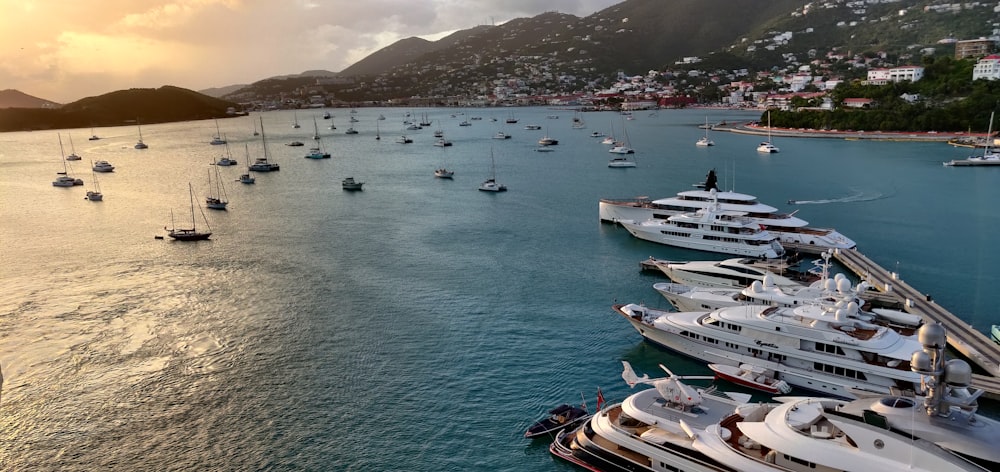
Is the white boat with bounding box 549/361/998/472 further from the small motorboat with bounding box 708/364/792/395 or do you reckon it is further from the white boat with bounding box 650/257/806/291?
the white boat with bounding box 650/257/806/291

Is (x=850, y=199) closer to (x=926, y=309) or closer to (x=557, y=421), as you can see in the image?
(x=926, y=309)

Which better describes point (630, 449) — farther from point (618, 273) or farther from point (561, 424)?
point (618, 273)

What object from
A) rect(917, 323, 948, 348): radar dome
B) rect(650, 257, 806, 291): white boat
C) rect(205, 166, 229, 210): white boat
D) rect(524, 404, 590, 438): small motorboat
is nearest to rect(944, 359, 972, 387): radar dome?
rect(917, 323, 948, 348): radar dome

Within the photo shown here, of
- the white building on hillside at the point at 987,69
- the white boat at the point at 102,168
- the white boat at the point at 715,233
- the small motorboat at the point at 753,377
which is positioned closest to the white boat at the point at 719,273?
the white boat at the point at 715,233

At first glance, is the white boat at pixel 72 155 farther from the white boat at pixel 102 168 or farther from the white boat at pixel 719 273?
the white boat at pixel 719 273

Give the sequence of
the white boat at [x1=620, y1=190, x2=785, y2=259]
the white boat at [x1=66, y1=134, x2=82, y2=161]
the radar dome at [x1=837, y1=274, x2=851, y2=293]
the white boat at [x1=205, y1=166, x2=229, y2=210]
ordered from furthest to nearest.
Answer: the white boat at [x1=66, y1=134, x2=82, y2=161] → the white boat at [x1=205, y1=166, x2=229, y2=210] → the white boat at [x1=620, y1=190, x2=785, y2=259] → the radar dome at [x1=837, y1=274, x2=851, y2=293]

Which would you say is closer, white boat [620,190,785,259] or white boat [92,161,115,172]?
white boat [620,190,785,259]

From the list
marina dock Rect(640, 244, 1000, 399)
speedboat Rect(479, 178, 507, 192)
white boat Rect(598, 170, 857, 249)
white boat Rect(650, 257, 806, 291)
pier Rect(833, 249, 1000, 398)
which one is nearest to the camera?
pier Rect(833, 249, 1000, 398)
